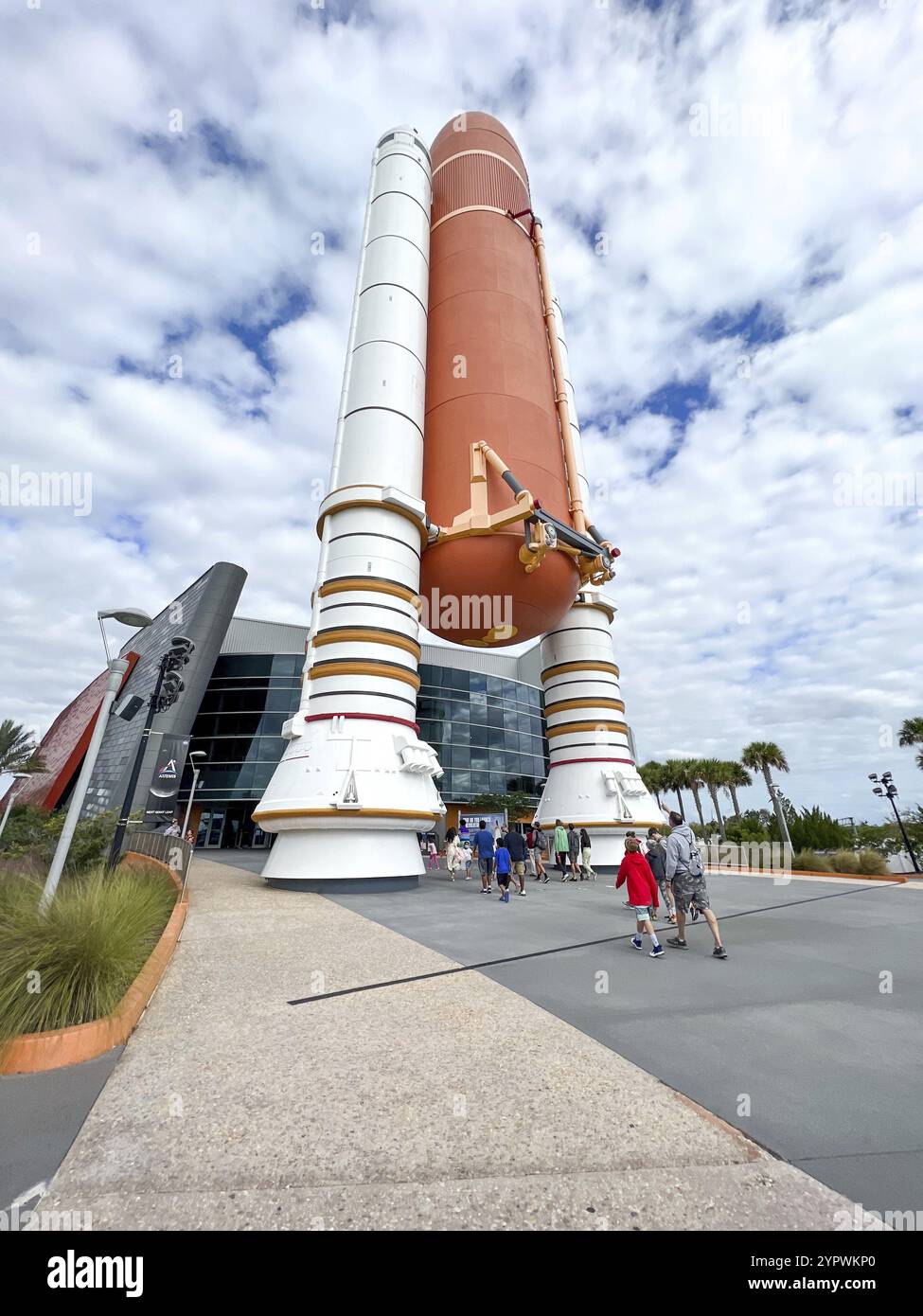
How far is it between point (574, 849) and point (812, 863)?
8.94 metres

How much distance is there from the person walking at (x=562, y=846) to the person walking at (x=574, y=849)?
0.19 meters

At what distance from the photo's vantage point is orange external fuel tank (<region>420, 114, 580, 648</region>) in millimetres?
15258

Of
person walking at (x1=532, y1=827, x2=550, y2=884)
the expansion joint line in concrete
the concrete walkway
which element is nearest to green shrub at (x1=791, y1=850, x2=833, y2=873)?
person walking at (x1=532, y1=827, x2=550, y2=884)

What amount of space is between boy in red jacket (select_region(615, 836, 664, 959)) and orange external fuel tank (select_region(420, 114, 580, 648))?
9171mm

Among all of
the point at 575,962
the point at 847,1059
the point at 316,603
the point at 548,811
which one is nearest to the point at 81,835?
the point at 316,603

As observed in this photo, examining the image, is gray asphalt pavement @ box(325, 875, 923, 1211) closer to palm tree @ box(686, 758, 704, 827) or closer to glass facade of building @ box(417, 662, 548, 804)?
glass facade of building @ box(417, 662, 548, 804)

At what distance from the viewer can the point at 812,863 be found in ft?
61.7

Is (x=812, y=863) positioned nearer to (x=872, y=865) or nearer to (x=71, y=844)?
(x=872, y=865)

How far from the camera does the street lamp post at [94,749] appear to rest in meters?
5.97

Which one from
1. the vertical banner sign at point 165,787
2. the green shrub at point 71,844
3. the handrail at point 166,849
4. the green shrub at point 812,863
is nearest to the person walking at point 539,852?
the green shrub at point 812,863

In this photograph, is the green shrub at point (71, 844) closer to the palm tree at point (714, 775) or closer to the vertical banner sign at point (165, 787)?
the vertical banner sign at point (165, 787)

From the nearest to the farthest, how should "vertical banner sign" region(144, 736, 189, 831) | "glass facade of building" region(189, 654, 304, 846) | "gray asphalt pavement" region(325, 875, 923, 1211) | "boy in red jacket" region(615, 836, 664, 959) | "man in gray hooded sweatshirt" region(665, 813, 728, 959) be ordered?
"gray asphalt pavement" region(325, 875, 923, 1211) < "boy in red jacket" region(615, 836, 664, 959) < "man in gray hooded sweatshirt" region(665, 813, 728, 959) < "vertical banner sign" region(144, 736, 189, 831) < "glass facade of building" region(189, 654, 304, 846)
